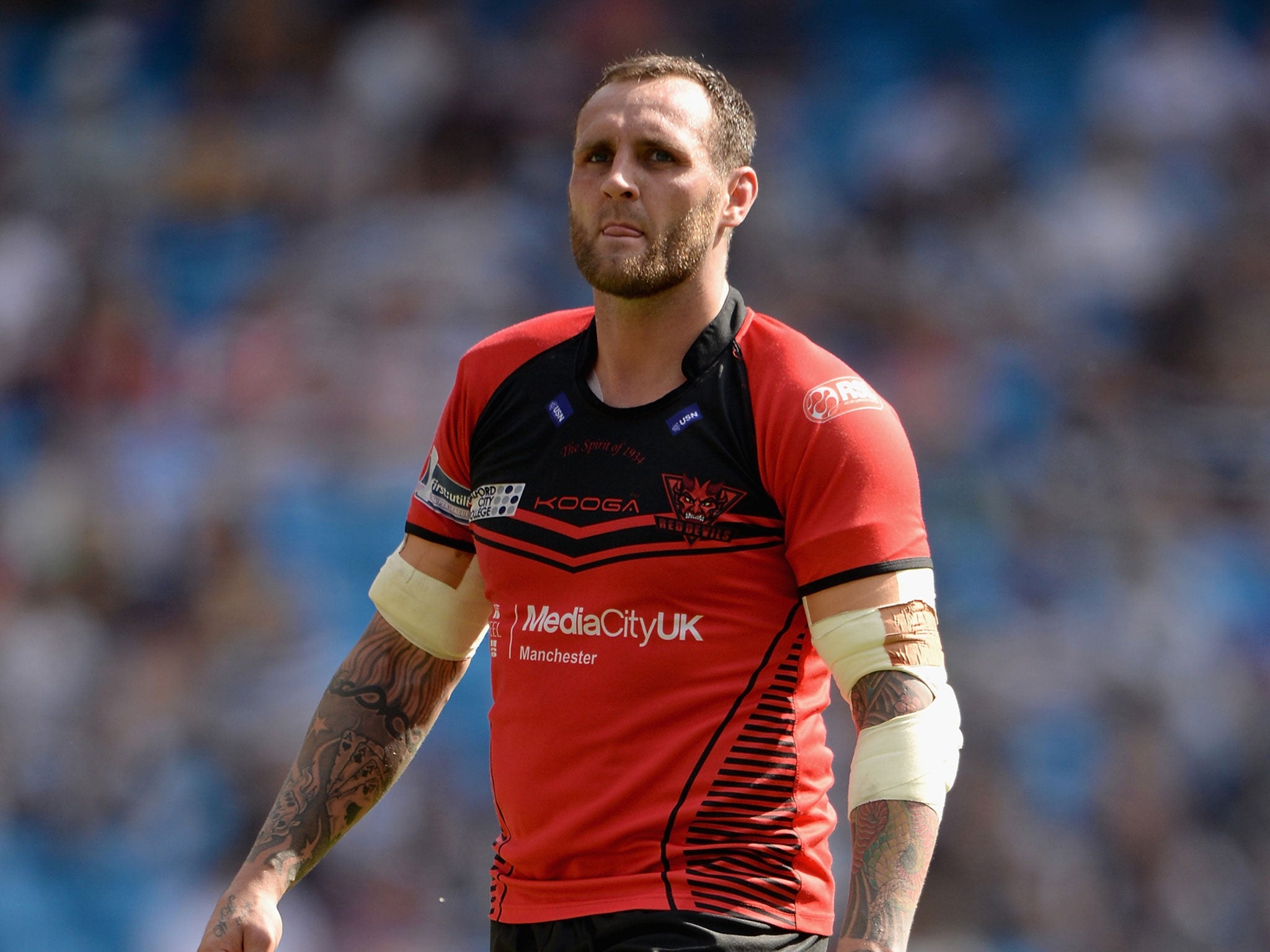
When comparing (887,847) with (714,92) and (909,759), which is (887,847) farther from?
(714,92)

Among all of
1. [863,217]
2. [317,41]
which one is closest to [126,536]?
[317,41]

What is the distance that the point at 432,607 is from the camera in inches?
128

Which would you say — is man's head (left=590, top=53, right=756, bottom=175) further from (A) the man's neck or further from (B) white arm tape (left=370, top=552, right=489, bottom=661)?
(B) white arm tape (left=370, top=552, right=489, bottom=661)

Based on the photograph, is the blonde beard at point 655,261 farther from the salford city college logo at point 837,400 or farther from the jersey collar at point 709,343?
the salford city college logo at point 837,400


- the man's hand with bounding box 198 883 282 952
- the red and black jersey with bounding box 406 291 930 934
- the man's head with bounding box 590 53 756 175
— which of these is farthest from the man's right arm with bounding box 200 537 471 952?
the man's head with bounding box 590 53 756 175

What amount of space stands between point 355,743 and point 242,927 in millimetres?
447

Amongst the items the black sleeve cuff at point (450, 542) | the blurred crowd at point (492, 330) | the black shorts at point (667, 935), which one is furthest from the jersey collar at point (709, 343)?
the blurred crowd at point (492, 330)

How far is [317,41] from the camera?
1054 cm

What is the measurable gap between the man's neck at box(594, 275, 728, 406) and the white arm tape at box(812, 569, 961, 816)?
0.63 meters

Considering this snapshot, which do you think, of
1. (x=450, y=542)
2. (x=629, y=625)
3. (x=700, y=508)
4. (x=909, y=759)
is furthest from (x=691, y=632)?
(x=450, y=542)

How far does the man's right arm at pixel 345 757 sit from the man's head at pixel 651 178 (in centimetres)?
75

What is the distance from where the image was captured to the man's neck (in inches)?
119

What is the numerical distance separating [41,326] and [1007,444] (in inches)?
239

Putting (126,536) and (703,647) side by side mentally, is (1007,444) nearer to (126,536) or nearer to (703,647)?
(126,536)
